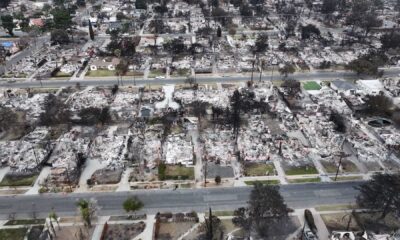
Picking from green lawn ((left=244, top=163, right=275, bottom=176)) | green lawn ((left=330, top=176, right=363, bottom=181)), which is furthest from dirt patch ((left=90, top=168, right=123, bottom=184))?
green lawn ((left=330, top=176, right=363, bottom=181))

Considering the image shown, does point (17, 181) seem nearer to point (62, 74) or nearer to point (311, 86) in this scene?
point (62, 74)

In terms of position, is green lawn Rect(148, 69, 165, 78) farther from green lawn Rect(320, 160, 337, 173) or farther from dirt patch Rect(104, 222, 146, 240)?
dirt patch Rect(104, 222, 146, 240)

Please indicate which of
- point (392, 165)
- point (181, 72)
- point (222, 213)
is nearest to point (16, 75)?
point (181, 72)

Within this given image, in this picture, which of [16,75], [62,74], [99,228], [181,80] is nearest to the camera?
[99,228]

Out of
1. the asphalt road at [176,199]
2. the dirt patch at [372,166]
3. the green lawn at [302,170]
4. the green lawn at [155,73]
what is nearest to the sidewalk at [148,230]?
the asphalt road at [176,199]

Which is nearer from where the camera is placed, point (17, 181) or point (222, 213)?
point (222, 213)

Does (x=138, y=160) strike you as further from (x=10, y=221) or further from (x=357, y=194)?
(x=357, y=194)
